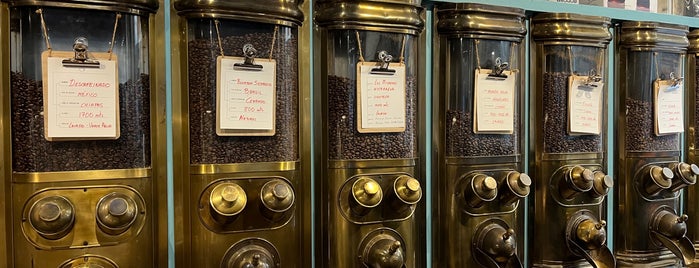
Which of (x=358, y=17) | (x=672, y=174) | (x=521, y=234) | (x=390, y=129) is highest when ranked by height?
(x=358, y=17)

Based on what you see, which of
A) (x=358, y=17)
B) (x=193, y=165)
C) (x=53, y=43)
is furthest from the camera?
(x=358, y=17)

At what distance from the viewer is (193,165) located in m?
1.21

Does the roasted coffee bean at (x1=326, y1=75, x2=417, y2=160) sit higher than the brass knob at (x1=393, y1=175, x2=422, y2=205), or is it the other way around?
the roasted coffee bean at (x1=326, y1=75, x2=417, y2=160)

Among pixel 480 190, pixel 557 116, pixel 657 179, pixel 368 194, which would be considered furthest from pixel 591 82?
pixel 368 194

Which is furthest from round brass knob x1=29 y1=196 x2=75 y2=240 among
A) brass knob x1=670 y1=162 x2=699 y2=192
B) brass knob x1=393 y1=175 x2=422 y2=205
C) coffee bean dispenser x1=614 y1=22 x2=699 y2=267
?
brass knob x1=670 y1=162 x2=699 y2=192

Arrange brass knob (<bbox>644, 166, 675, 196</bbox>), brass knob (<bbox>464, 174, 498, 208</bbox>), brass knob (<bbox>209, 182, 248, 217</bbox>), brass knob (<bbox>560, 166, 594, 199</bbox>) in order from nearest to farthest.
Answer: brass knob (<bbox>209, 182, 248, 217</bbox>) < brass knob (<bbox>464, 174, 498, 208</bbox>) < brass knob (<bbox>560, 166, 594, 199</bbox>) < brass knob (<bbox>644, 166, 675, 196</bbox>)

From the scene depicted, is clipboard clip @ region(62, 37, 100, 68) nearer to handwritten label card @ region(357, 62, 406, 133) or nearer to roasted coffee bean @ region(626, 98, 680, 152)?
handwritten label card @ region(357, 62, 406, 133)

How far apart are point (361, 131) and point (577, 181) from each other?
2.07ft

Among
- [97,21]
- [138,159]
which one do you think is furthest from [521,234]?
[97,21]

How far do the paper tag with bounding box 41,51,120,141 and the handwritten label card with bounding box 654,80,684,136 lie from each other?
148 centimetres

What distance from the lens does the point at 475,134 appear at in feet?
4.80

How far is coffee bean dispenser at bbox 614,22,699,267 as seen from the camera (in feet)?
5.62

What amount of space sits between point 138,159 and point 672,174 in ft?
4.70

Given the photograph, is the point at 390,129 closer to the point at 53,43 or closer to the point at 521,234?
the point at 521,234
